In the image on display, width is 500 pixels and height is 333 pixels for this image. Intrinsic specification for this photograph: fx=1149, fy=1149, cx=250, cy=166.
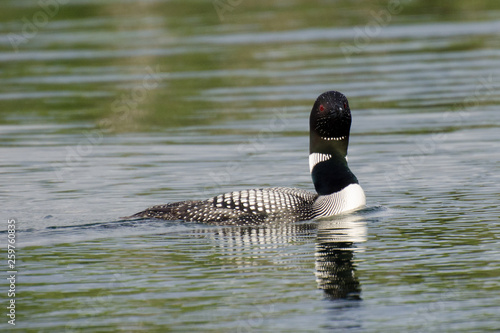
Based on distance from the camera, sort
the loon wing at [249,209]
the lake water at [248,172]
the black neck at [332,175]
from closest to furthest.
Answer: the lake water at [248,172]
the loon wing at [249,209]
the black neck at [332,175]

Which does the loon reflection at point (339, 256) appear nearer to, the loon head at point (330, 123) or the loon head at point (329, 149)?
the loon head at point (329, 149)

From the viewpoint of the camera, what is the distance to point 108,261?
9672 mm

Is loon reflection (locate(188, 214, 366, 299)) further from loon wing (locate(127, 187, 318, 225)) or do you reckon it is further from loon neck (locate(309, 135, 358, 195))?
loon neck (locate(309, 135, 358, 195))

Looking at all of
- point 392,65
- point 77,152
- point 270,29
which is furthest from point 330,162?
point 270,29

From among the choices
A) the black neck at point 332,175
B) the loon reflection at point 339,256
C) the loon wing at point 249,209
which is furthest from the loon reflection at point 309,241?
the black neck at point 332,175

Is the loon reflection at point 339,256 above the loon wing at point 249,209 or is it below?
below

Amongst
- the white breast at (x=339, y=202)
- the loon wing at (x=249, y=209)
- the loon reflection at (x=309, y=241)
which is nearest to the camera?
the loon reflection at (x=309, y=241)

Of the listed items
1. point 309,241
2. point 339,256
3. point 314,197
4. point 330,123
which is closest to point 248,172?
point 314,197

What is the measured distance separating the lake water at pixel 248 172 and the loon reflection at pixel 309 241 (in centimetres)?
3

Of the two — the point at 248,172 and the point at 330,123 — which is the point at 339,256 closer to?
the point at 330,123

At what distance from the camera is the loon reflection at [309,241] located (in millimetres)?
8781

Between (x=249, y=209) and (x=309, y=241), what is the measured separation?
1.00 metres

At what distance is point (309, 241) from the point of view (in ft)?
33.9

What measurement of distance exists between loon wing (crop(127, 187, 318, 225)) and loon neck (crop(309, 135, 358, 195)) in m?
0.24
